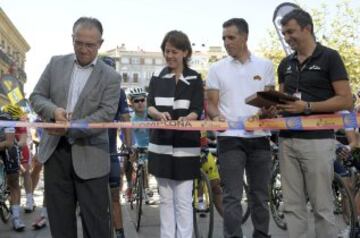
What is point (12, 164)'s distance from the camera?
6.71 meters

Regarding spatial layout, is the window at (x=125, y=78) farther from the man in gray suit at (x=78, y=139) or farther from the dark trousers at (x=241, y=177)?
the man in gray suit at (x=78, y=139)

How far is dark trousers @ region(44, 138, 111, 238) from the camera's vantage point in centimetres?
364

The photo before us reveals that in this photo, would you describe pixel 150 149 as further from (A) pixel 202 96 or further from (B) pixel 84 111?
(B) pixel 84 111

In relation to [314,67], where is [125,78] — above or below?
above

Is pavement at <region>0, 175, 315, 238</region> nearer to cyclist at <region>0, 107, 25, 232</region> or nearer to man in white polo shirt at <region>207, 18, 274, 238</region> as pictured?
cyclist at <region>0, 107, 25, 232</region>

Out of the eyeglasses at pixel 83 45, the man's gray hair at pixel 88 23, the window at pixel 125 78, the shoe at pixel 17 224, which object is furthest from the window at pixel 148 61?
the eyeglasses at pixel 83 45

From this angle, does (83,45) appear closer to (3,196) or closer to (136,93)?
(3,196)

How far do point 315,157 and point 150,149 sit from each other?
1.45 m

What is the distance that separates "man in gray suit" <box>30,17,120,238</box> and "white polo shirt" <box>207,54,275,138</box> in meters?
1.35

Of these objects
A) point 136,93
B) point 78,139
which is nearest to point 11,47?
point 136,93

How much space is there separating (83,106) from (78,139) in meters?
0.24

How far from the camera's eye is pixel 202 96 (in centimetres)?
448

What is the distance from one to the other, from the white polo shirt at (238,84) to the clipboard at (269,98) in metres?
0.66

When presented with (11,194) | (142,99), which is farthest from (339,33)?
(11,194)
